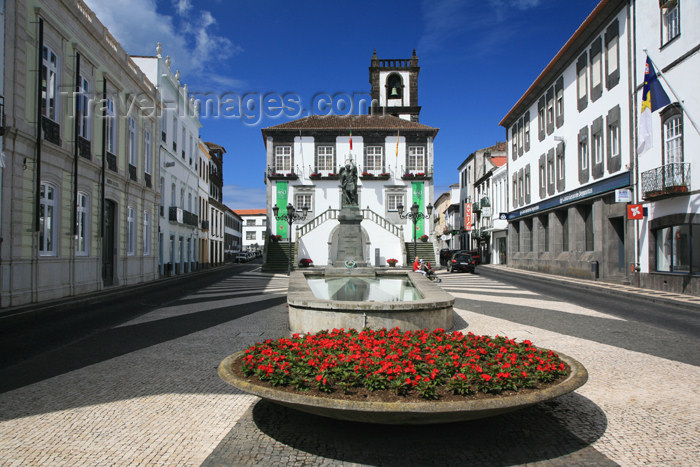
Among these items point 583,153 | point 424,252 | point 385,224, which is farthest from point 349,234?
point 424,252

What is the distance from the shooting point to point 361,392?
4.00 metres

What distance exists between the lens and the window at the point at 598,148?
24047 mm

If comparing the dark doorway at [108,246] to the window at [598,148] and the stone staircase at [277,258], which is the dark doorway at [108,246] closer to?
the stone staircase at [277,258]

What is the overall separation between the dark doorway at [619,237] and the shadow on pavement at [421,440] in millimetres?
20282

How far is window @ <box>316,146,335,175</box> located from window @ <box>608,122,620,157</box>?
24.1 metres

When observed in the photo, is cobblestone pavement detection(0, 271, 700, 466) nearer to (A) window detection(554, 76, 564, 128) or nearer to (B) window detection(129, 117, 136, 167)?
(B) window detection(129, 117, 136, 167)

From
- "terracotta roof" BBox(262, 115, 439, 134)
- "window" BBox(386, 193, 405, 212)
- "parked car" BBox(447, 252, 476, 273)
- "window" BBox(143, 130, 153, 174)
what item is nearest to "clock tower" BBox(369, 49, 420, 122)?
"terracotta roof" BBox(262, 115, 439, 134)

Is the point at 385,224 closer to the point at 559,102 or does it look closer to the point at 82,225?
the point at 559,102

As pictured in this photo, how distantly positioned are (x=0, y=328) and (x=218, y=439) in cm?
852

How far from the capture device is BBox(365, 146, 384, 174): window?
43.0 metres

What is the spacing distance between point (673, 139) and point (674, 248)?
13.5ft

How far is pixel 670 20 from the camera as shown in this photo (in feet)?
59.5

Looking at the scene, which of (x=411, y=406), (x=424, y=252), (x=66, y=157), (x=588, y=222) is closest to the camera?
(x=411, y=406)

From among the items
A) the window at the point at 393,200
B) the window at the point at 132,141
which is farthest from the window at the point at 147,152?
the window at the point at 393,200
